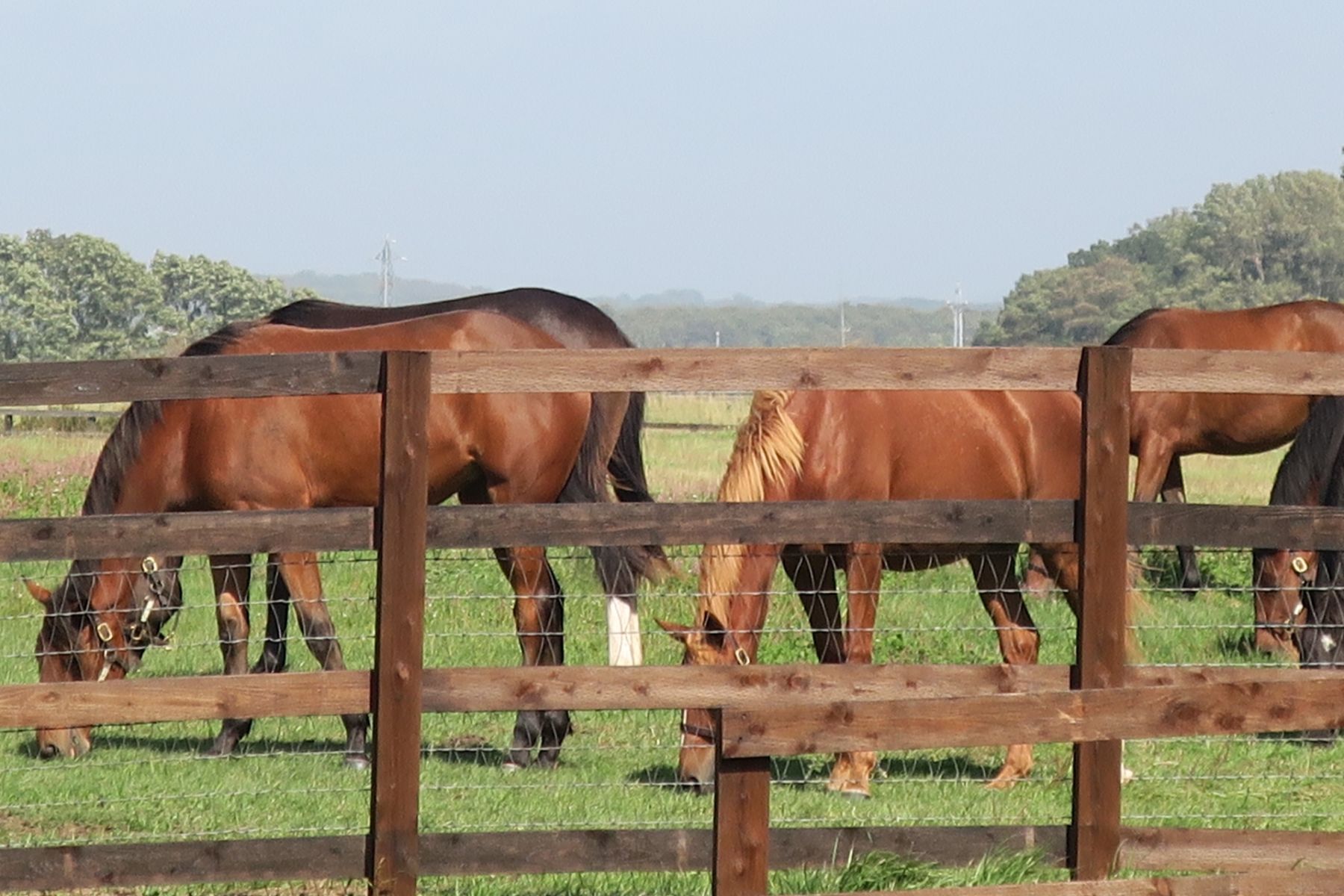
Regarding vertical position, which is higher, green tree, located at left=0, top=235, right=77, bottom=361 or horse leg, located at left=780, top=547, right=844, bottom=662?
green tree, located at left=0, top=235, right=77, bottom=361

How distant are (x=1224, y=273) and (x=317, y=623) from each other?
12548cm

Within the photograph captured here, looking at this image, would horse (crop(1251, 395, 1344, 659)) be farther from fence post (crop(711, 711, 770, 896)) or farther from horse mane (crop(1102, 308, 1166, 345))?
fence post (crop(711, 711, 770, 896))

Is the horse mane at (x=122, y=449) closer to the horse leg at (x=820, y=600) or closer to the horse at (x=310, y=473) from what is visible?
the horse at (x=310, y=473)

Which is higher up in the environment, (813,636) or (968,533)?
(968,533)

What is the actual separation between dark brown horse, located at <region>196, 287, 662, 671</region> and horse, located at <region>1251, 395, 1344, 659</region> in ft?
10.8

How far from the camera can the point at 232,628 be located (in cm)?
858

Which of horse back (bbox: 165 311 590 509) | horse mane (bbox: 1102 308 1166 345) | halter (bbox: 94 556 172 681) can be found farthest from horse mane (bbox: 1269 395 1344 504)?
halter (bbox: 94 556 172 681)

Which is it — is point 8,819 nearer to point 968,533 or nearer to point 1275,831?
point 968,533

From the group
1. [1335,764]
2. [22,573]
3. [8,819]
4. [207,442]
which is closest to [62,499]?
[22,573]

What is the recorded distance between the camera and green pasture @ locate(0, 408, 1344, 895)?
6.31 metres

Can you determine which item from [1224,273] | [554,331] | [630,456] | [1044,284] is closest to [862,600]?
[630,456]

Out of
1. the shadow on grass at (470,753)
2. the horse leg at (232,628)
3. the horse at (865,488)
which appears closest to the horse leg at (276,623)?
the horse leg at (232,628)

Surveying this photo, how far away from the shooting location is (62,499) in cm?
1750

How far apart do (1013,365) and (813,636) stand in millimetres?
3197
